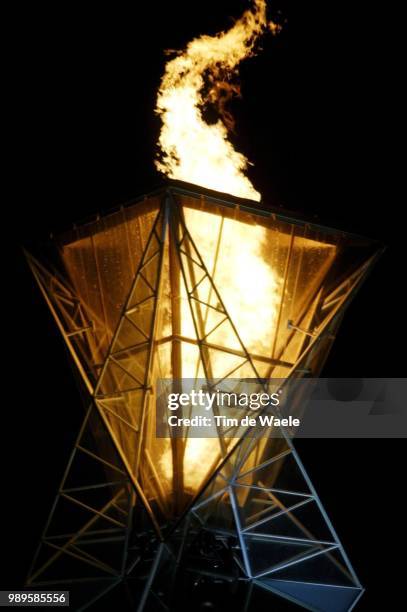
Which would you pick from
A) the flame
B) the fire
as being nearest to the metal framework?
the fire

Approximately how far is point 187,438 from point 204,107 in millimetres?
6868

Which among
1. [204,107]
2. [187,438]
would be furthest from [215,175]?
[187,438]

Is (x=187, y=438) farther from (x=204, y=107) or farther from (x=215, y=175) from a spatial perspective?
(x=204, y=107)

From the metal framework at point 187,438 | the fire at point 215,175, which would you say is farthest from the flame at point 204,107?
the metal framework at point 187,438

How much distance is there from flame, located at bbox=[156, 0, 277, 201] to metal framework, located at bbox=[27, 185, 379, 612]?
7.07ft

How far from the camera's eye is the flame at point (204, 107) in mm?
12070

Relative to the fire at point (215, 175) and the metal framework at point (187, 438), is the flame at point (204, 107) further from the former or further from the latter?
the metal framework at point (187, 438)

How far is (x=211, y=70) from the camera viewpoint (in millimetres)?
13617

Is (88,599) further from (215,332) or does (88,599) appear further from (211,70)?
(211,70)

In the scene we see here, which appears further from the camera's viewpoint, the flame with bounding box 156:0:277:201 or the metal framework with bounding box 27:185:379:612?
the flame with bounding box 156:0:277:201

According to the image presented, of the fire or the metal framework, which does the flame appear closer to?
the fire

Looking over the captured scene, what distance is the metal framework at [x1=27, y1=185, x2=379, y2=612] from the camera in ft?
32.0

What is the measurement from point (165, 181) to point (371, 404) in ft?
28.1

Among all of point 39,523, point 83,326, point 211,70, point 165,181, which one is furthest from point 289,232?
point 39,523
